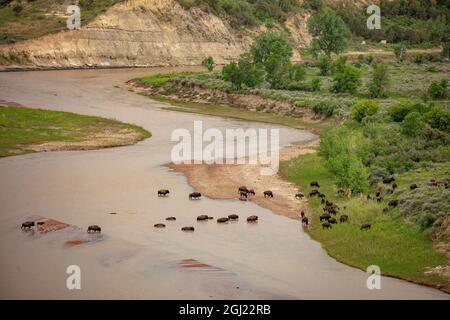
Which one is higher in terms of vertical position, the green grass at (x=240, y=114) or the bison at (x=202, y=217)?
the bison at (x=202, y=217)

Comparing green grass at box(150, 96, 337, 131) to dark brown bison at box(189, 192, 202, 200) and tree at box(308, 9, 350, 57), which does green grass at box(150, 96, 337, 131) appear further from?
tree at box(308, 9, 350, 57)

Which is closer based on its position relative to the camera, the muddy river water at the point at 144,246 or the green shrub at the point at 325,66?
the muddy river water at the point at 144,246

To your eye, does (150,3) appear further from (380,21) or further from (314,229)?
(314,229)

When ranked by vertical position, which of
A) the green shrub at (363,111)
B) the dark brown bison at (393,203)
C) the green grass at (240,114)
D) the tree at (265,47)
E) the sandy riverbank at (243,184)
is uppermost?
the tree at (265,47)

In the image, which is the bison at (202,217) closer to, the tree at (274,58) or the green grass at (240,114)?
the green grass at (240,114)

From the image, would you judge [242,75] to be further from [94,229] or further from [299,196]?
[94,229]

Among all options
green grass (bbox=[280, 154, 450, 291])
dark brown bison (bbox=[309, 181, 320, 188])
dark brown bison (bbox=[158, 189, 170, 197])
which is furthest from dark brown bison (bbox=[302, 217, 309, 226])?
dark brown bison (bbox=[158, 189, 170, 197])

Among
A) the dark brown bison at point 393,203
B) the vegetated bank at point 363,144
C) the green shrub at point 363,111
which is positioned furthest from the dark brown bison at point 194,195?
the green shrub at point 363,111
